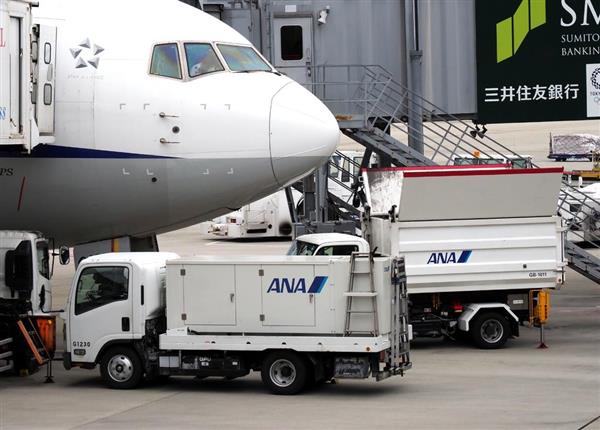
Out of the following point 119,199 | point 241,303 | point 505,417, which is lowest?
point 505,417

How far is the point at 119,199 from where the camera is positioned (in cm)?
1988

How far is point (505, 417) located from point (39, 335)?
22.9ft

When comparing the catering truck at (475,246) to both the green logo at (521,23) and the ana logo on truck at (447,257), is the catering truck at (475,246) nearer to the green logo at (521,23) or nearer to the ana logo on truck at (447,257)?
the ana logo on truck at (447,257)

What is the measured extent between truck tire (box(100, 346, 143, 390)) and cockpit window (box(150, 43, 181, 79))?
4163 mm

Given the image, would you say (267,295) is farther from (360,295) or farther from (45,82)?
(45,82)

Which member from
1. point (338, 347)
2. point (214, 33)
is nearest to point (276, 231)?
→ point (214, 33)

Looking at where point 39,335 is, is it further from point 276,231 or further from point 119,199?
point 276,231

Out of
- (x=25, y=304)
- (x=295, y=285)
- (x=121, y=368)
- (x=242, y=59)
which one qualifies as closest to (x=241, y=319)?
(x=295, y=285)

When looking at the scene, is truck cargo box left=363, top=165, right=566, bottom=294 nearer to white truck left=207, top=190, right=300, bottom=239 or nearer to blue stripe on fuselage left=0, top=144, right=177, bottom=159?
blue stripe on fuselage left=0, top=144, right=177, bottom=159

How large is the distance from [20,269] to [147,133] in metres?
2.69

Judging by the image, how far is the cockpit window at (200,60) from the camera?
19.7 m

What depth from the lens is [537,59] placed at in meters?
28.3

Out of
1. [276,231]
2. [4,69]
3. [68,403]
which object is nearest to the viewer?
[68,403]

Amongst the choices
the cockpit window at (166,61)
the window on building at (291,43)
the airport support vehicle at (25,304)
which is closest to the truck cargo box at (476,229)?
the cockpit window at (166,61)
